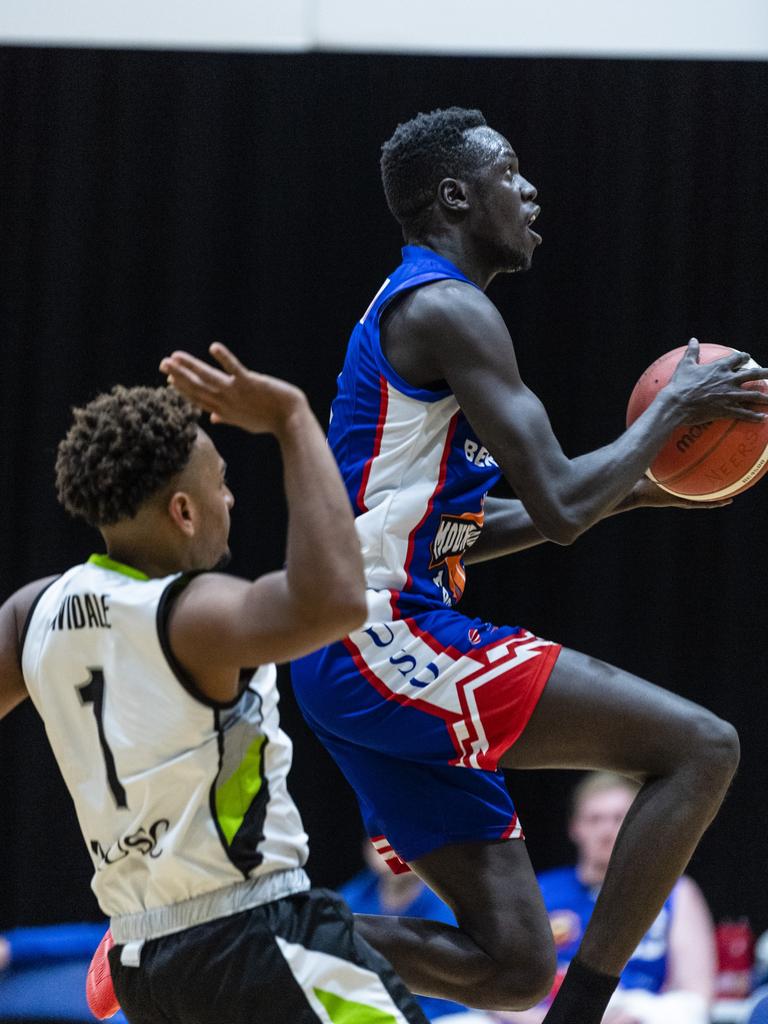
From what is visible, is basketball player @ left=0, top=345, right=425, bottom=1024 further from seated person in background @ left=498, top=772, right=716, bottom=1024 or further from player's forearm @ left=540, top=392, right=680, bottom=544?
seated person in background @ left=498, top=772, right=716, bottom=1024

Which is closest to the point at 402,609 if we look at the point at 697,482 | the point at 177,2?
the point at 697,482

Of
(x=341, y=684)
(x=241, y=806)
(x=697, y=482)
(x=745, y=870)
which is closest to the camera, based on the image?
(x=241, y=806)

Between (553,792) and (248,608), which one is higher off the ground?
(248,608)

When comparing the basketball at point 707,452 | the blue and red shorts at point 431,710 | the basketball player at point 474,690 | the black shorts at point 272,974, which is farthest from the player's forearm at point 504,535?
the black shorts at point 272,974

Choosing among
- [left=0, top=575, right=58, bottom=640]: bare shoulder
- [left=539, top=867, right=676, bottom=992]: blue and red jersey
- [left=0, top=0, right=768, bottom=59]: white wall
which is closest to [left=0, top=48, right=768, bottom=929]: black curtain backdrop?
[left=0, top=0, right=768, bottom=59]: white wall

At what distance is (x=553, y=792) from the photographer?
5.97 meters

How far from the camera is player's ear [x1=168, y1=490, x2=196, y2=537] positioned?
236 cm

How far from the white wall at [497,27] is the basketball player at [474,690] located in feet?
10.8

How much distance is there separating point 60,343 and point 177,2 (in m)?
1.57

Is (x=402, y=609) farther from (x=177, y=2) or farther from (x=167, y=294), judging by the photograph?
(x=177, y=2)

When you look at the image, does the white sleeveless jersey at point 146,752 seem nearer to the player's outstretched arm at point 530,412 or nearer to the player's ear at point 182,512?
the player's ear at point 182,512

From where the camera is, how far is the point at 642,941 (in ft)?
14.1

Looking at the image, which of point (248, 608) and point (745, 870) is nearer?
point (248, 608)

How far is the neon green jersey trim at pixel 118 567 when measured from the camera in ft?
7.67
